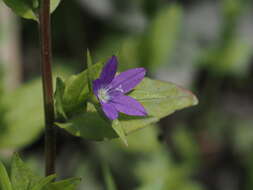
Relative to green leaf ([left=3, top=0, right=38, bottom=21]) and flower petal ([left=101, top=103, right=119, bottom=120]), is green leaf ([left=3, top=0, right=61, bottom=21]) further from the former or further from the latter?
flower petal ([left=101, top=103, right=119, bottom=120])

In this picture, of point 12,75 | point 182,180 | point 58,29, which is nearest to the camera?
point 182,180

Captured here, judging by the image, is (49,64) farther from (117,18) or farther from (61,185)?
(117,18)

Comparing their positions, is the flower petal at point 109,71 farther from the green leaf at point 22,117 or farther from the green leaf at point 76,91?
the green leaf at point 22,117

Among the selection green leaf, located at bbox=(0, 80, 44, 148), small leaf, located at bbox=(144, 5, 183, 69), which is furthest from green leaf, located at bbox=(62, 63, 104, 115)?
small leaf, located at bbox=(144, 5, 183, 69)

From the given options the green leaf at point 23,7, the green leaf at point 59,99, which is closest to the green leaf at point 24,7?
the green leaf at point 23,7

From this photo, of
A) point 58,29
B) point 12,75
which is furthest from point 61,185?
point 58,29

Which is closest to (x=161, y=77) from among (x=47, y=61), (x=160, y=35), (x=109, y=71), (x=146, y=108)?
(x=160, y=35)
